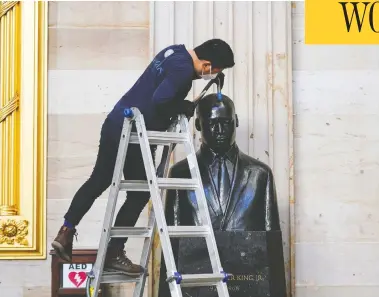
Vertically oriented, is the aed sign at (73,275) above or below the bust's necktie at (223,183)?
below

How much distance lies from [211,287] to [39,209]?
1.58 m

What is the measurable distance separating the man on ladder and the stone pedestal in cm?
30

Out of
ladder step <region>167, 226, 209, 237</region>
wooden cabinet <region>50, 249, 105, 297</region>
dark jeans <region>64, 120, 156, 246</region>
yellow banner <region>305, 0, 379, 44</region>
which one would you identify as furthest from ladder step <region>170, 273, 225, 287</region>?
yellow banner <region>305, 0, 379, 44</region>

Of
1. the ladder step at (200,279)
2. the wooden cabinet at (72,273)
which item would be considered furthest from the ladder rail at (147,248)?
the wooden cabinet at (72,273)

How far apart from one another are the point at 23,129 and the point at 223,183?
5.09ft

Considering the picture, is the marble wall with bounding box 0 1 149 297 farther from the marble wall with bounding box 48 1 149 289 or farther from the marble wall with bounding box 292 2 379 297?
the marble wall with bounding box 292 2 379 297

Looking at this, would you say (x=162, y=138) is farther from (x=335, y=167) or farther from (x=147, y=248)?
(x=335, y=167)

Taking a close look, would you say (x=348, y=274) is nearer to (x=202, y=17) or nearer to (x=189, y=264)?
(x=189, y=264)

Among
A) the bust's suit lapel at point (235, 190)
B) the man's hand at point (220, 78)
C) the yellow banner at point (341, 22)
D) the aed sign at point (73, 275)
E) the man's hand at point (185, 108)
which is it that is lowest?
the aed sign at point (73, 275)

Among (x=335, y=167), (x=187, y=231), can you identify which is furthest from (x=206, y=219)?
(x=335, y=167)

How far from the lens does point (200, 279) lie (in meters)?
4.25

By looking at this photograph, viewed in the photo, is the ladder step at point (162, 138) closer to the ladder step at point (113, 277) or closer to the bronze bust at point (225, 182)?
the bronze bust at point (225, 182)

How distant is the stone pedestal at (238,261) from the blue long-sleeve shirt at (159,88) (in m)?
0.66

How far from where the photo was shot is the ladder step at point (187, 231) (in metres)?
4.26
